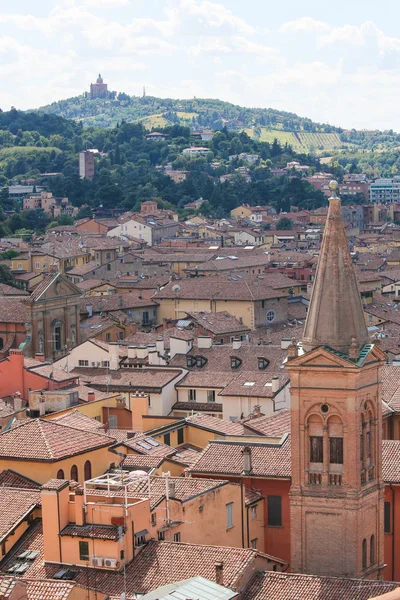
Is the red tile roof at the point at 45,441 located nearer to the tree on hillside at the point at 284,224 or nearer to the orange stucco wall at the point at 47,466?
the orange stucco wall at the point at 47,466

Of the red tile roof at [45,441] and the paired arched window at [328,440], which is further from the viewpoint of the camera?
the red tile roof at [45,441]

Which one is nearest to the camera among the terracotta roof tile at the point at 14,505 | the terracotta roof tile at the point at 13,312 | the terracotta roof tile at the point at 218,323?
the terracotta roof tile at the point at 14,505

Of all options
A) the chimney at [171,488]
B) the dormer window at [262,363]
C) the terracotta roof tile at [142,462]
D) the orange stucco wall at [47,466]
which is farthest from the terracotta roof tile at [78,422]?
the dormer window at [262,363]

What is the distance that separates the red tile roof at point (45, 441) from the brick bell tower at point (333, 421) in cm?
567

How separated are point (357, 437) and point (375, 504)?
172 centimetres

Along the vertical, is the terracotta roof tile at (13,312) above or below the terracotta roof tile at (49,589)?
below

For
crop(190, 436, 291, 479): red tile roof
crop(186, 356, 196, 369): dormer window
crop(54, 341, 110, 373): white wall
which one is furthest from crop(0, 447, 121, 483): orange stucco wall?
crop(54, 341, 110, 373): white wall

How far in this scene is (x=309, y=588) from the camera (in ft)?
86.4

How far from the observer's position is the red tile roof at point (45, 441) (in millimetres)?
32281

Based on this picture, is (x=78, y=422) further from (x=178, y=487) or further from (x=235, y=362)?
(x=235, y=362)

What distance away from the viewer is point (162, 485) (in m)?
30.1

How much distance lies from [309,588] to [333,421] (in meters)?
3.81

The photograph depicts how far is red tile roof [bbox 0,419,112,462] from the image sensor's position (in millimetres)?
32281

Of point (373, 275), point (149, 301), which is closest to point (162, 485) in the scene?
point (149, 301)
